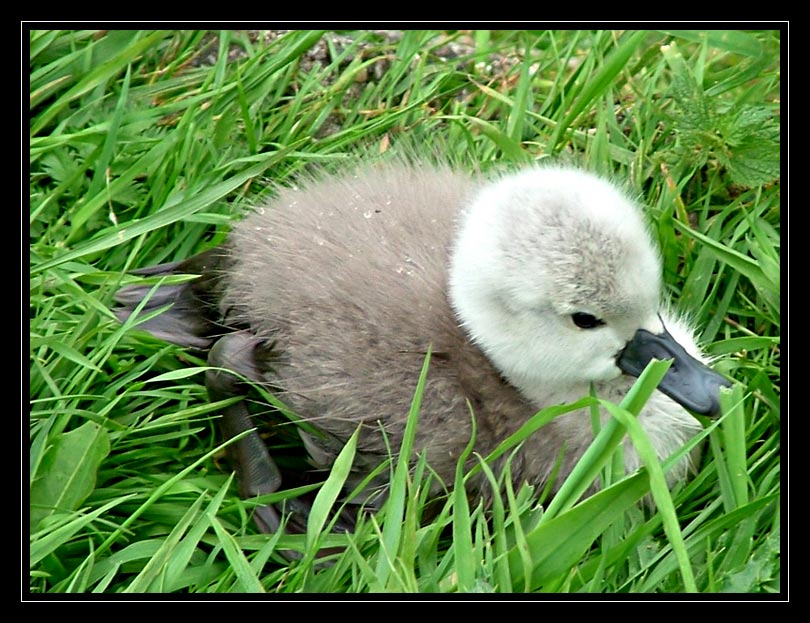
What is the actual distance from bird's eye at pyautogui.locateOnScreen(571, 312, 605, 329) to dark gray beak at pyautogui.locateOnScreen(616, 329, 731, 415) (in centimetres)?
8

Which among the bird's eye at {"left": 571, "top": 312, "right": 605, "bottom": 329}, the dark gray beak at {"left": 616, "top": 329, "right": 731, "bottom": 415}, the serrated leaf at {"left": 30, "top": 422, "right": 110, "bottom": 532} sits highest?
the bird's eye at {"left": 571, "top": 312, "right": 605, "bottom": 329}

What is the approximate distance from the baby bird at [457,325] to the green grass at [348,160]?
0.28ft

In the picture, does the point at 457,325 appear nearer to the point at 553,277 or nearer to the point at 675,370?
the point at 553,277

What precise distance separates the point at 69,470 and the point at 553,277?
899 mm

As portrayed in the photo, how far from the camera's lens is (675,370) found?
2037 mm

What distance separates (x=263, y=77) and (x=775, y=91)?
112cm

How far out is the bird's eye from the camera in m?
1.97

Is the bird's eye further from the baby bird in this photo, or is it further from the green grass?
the green grass

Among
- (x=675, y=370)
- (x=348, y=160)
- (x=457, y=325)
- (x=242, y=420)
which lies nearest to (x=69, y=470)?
(x=242, y=420)

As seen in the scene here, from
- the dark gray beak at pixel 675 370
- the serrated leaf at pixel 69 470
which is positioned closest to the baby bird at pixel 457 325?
the dark gray beak at pixel 675 370

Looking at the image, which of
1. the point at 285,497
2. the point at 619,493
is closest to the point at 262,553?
the point at 285,497

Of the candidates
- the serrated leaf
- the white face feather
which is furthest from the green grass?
the white face feather

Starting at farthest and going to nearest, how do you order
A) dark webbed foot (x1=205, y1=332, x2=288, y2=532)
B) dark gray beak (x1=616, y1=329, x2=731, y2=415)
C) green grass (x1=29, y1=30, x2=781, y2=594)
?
1. dark webbed foot (x1=205, y1=332, x2=288, y2=532)
2. dark gray beak (x1=616, y1=329, x2=731, y2=415)
3. green grass (x1=29, y1=30, x2=781, y2=594)

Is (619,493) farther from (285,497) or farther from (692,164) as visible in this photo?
(692,164)
